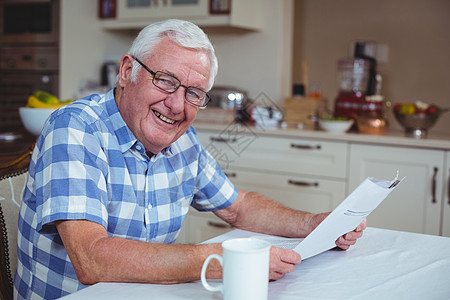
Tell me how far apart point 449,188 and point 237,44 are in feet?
5.40

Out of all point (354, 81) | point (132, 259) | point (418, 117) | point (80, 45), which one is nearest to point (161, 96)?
point (132, 259)

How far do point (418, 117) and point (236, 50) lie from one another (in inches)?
50.9

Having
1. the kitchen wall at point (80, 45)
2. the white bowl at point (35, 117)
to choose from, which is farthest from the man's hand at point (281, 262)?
the kitchen wall at point (80, 45)

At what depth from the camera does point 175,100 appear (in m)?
1.18

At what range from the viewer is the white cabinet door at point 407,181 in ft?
8.23

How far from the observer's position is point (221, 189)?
1423 millimetres

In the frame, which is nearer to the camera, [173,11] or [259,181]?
[259,181]

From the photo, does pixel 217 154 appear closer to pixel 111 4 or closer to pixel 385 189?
pixel 111 4

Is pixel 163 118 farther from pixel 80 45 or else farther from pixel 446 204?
pixel 80 45

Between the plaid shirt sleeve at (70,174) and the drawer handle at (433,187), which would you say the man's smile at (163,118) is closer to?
the plaid shirt sleeve at (70,174)

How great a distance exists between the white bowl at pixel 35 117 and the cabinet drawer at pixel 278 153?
4.13 ft

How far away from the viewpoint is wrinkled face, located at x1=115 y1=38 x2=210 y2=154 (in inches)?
45.5

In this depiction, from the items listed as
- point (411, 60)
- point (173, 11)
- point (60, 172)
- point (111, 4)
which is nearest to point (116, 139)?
point (60, 172)

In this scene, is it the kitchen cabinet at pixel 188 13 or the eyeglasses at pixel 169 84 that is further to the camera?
the kitchen cabinet at pixel 188 13
